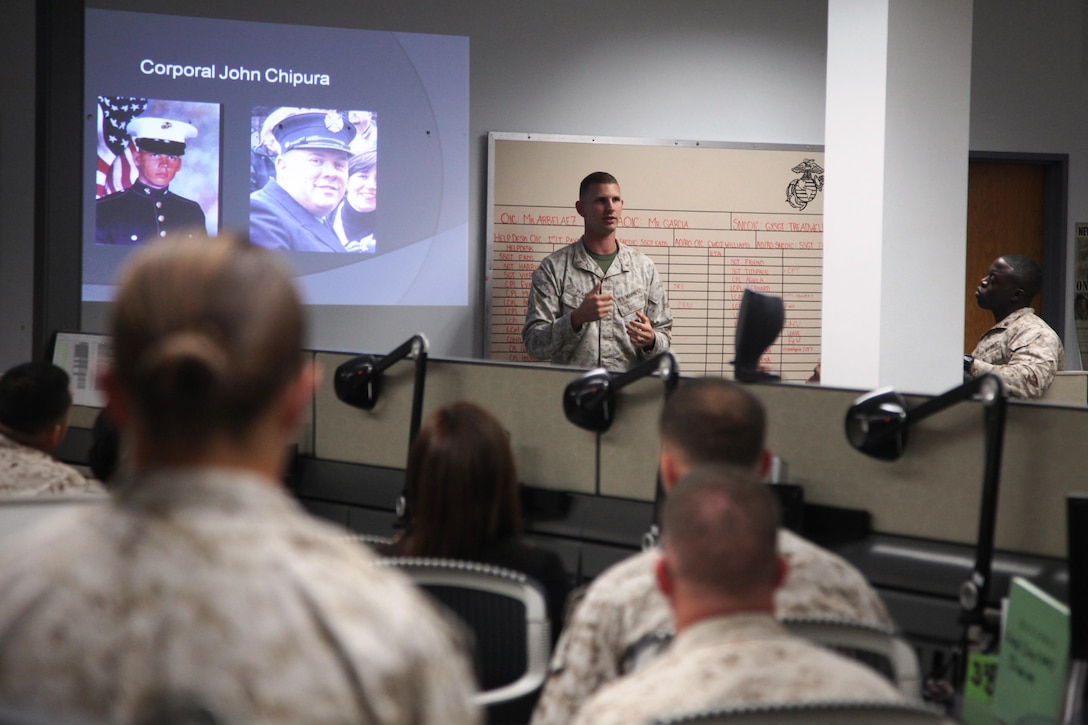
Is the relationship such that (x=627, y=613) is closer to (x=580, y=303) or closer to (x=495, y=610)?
(x=495, y=610)

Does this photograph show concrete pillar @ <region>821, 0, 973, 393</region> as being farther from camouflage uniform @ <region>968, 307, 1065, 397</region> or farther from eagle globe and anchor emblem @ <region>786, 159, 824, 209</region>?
eagle globe and anchor emblem @ <region>786, 159, 824, 209</region>

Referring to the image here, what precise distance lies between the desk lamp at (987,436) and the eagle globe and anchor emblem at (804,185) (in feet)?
11.9

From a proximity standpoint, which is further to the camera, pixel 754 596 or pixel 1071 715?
pixel 1071 715

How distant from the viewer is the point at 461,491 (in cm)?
190

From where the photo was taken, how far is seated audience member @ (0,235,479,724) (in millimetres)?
605

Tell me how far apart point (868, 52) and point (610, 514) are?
1.82m

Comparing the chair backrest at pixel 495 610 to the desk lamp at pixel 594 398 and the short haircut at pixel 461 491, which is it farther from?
the desk lamp at pixel 594 398

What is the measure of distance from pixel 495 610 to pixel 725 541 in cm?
49

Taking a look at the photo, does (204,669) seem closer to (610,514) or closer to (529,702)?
(529,702)

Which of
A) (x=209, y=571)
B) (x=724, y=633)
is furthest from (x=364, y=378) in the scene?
(x=209, y=571)

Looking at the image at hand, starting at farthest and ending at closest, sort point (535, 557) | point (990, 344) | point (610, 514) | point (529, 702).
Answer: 1. point (990, 344)
2. point (610, 514)
3. point (535, 557)
4. point (529, 702)

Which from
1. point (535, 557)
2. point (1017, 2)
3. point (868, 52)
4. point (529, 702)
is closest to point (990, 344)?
point (868, 52)

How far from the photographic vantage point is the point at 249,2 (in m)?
4.76

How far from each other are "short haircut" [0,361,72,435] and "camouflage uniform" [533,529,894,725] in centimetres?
162
